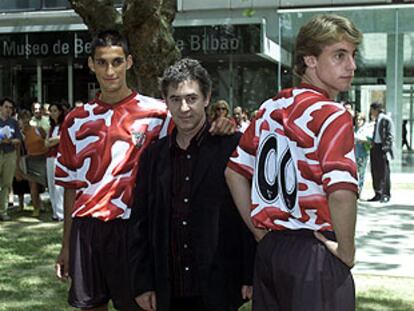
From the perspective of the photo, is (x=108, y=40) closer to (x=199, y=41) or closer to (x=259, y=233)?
(x=259, y=233)

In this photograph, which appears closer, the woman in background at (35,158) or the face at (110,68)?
the face at (110,68)

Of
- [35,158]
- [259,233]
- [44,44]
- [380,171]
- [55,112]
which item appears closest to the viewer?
[259,233]

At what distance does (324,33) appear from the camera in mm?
2777

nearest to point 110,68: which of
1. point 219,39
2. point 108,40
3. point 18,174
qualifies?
point 108,40

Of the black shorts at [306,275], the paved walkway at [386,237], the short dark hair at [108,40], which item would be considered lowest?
the paved walkway at [386,237]

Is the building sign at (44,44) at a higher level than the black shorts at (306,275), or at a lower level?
higher

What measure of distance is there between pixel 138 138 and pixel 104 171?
260mm

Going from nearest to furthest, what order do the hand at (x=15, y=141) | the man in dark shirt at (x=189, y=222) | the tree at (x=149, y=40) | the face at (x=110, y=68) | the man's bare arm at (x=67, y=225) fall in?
the man in dark shirt at (x=189, y=222), the face at (x=110, y=68), the man's bare arm at (x=67, y=225), the tree at (x=149, y=40), the hand at (x=15, y=141)

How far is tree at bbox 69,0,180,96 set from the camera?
6289mm

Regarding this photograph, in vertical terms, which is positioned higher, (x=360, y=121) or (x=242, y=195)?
(x=360, y=121)

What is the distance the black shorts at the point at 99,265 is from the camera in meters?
3.76

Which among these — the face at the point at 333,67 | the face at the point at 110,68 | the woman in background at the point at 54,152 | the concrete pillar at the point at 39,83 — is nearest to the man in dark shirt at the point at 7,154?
the woman in background at the point at 54,152

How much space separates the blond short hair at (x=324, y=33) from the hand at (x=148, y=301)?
1.42m

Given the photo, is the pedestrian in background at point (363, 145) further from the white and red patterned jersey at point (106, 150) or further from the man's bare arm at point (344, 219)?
the man's bare arm at point (344, 219)
